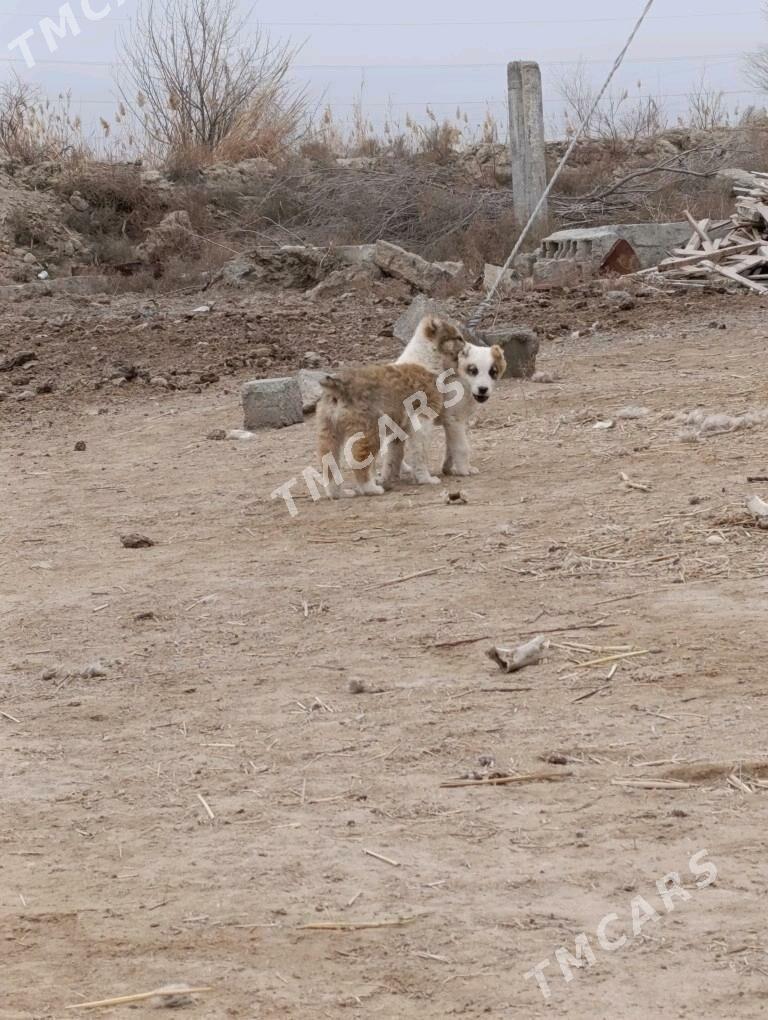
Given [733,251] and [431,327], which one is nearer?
[431,327]

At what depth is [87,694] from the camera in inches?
241

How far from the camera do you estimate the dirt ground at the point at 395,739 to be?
3744 mm

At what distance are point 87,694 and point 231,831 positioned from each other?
1.70m

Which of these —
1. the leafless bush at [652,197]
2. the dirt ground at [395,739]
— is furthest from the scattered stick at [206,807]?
the leafless bush at [652,197]

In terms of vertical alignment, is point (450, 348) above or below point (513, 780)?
above

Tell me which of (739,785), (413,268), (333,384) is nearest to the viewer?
(739,785)

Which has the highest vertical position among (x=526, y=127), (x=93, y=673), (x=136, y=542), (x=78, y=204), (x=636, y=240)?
(x=526, y=127)

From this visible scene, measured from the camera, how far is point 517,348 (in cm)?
1269

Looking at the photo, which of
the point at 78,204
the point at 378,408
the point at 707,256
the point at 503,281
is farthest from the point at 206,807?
the point at 78,204

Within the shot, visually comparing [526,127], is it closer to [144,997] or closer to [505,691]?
[505,691]

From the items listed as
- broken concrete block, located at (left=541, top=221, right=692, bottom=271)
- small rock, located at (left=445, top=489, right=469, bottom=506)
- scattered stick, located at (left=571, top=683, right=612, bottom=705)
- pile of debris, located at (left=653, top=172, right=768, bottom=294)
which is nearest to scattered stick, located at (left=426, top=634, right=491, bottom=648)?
scattered stick, located at (left=571, top=683, right=612, bottom=705)

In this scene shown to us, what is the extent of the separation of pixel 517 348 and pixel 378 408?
382 centimetres

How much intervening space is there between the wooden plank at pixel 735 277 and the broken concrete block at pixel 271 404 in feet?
20.3

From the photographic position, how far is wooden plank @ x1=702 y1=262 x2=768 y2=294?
16.0 meters
